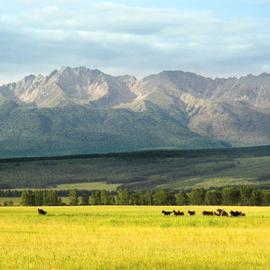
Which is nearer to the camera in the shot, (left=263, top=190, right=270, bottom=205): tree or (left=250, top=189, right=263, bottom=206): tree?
(left=263, top=190, right=270, bottom=205): tree

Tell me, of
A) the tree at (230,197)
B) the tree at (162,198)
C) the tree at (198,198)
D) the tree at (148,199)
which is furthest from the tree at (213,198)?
the tree at (148,199)

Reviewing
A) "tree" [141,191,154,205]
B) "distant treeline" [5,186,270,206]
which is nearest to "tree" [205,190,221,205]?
"distant treeline" [5,186,270,206]

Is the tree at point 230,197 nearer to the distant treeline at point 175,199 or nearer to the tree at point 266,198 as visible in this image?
the distant treeline at point 175,199

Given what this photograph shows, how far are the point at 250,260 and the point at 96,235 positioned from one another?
21.2m

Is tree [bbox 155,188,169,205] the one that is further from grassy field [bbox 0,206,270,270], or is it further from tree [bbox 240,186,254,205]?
grassy field [bbox 0,206,270,270]

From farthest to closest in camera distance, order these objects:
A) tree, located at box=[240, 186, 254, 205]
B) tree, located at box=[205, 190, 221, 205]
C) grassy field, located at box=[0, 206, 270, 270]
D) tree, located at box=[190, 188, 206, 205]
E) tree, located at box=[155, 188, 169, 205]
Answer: tree, located at box=[190, 188, 206, 205] → tree, located at box=[205, 190, 221, 205] → tree, located at box=[155, 188, 169, 205] → tree, located at box=[240, 186, 254, 205] → grassy field, located at box=[0, 206, 270, 270]

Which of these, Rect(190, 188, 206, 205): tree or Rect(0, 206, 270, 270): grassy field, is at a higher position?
Rect(0, 206, 270, 270): grassy field

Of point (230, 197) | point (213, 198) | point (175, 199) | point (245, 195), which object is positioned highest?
point (245, 195)

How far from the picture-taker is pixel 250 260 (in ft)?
125

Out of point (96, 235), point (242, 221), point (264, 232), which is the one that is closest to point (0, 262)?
point (96, 235)

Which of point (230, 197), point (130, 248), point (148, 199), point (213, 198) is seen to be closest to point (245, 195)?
point (230, 197)

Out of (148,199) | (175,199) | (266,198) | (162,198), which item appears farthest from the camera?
(175,199)

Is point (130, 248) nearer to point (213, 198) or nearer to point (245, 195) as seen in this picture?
point (245, 195)

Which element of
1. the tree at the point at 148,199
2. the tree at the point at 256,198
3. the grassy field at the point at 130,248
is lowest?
the tree at the point at 148,199
